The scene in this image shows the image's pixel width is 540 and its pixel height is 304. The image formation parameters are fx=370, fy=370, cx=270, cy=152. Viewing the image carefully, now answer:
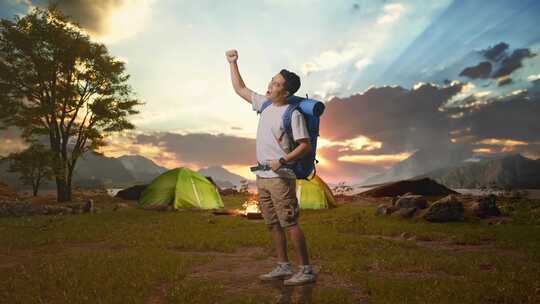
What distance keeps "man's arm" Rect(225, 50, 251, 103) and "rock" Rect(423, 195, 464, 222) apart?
12.0 meters

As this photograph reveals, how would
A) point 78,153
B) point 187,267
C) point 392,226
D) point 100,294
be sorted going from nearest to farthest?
1. point 100,294
2. point 187,267
3. point 392,226
4. point 78,153

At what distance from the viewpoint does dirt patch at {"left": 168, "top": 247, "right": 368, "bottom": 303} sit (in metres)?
5.62

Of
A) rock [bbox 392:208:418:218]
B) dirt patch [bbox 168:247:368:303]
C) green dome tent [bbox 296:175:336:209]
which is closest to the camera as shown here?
dirt patch [bbox 168:247:368:303]

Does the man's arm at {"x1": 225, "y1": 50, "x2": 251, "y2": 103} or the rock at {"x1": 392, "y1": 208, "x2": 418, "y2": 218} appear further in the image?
the rock at {"x1": 392, "y1": 208, "x2": 418, "y2": 218}

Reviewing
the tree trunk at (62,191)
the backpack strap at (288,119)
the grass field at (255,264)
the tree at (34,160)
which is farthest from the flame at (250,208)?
the tree at (34,160)

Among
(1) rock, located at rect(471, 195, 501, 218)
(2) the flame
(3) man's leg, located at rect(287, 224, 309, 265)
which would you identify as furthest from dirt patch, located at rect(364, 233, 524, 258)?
(2) the flame

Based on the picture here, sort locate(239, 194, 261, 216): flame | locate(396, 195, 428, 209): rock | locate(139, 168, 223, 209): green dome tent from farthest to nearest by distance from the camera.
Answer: locate(139, 168, 223, 209): green dome tent → locate(239, 194, 261, 216): flame → locate(396, 195, 428, 209): rock

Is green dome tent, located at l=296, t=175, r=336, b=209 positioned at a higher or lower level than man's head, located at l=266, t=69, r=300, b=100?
lower

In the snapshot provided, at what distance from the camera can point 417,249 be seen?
9.78 metres

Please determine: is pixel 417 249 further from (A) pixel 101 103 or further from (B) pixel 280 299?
(A) pixel 101 103

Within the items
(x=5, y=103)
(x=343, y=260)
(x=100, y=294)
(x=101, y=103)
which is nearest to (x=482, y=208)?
(x=343, y=260)

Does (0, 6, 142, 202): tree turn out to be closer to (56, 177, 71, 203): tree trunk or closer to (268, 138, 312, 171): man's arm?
(56, 177, 71, 203): tree trunk

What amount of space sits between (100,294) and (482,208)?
16.1 metres

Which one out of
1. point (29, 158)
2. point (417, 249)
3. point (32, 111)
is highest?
point (32, 111)
